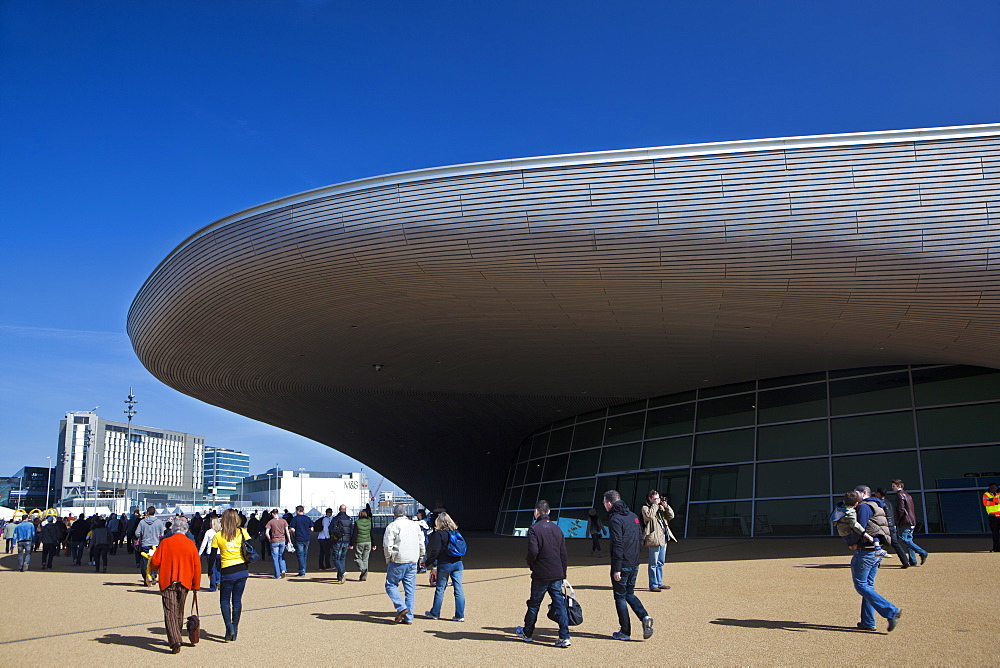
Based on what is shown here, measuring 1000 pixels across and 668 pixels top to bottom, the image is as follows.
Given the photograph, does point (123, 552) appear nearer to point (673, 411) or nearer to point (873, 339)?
point (673, 411)

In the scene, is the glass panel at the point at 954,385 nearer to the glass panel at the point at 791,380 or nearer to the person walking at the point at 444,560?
the glass panel at the point at 791,380

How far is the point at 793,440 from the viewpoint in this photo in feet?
71.6

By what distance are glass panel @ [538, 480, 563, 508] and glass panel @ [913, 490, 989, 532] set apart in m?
12.7

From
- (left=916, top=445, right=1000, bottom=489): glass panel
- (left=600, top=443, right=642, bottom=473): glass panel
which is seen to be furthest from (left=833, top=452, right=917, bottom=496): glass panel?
(left=600, top=443, right=642, bottom=473): glass panel

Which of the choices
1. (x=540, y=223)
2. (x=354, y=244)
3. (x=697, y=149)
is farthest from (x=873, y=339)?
(x=354, y=244)

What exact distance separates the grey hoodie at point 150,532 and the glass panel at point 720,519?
1448 cm

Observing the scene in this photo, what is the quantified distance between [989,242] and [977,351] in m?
5.06

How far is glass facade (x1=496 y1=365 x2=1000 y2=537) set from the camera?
61.3ft

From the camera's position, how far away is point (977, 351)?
51.5ft

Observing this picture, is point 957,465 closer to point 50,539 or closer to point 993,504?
point 993,504

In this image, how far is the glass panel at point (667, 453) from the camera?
24.5 meters

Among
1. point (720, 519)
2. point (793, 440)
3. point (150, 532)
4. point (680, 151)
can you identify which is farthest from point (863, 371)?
point (150, 532)

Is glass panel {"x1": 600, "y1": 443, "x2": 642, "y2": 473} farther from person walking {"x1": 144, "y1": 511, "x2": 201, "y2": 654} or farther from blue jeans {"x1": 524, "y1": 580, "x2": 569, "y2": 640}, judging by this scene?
person walking {"x1": 144, "y1": 511, "x2": 201, "y2": 654}

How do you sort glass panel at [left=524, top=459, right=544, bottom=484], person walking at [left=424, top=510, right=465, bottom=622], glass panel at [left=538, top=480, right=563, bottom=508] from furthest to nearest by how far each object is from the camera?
glass panel at [left=524, top=459, right=544, bottom=484] → glass panel at [left=538, top=480, right=563, bottom=508] → person walking at [left=424, top=510, right=465, bottom=622]
